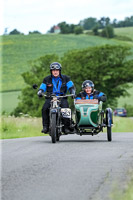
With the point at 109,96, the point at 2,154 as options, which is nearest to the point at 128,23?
the point at 109,96

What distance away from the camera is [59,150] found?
1045cm

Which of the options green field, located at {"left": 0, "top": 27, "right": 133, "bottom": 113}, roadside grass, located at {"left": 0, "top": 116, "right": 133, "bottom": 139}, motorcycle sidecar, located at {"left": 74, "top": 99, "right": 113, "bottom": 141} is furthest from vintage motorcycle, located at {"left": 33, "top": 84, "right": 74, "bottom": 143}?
green field, located at {"left": 0, "top": 27, "right": 133, "bottom": 113}

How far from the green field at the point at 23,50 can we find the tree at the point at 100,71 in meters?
10.2

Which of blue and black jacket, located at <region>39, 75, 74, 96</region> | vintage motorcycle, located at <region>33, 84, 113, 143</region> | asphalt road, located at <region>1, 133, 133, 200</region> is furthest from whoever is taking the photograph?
blue and black jacket, located at <region>39, 75, 74, 96</region>

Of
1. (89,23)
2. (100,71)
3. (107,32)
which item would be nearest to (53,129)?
(100,71)

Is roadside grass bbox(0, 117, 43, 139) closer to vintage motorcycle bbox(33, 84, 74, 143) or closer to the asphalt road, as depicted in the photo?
vintage motorcycle bbox(33, 84, 74, 143)

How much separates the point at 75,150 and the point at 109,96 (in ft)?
223

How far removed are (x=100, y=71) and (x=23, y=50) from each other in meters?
39.9

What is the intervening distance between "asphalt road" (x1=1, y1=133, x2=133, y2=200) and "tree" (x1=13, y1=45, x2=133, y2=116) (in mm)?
66031

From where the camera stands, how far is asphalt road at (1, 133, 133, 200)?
230 inches

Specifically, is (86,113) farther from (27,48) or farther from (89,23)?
(89,23)

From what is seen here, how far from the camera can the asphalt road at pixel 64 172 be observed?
19.1 ft

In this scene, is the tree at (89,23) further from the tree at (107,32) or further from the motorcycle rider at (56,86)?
the motorcycle rider at (56,86)

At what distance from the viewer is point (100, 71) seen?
79312 mm
